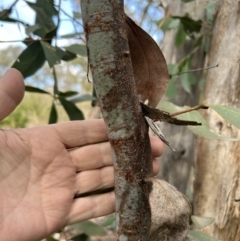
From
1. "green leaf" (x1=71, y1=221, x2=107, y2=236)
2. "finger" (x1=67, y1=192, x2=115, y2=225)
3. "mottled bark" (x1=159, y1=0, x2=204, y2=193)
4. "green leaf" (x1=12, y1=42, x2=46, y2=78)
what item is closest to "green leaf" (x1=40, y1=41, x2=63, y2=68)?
"green leaf" (x1=12, y1=42, x2=46, y2=78)

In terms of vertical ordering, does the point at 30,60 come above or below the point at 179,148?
above

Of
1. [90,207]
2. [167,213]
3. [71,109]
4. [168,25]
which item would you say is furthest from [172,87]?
[167,213]

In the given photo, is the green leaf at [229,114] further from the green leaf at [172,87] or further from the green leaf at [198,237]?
the green leaf at [172,87]

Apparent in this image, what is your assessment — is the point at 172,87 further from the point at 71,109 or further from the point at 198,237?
the point at 198,237

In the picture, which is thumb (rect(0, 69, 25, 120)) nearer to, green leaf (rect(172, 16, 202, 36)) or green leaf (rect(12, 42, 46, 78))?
green leaf (rect(12, 42, 46, 78))

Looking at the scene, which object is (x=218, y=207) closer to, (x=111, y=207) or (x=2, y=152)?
(x=111, y=207)
